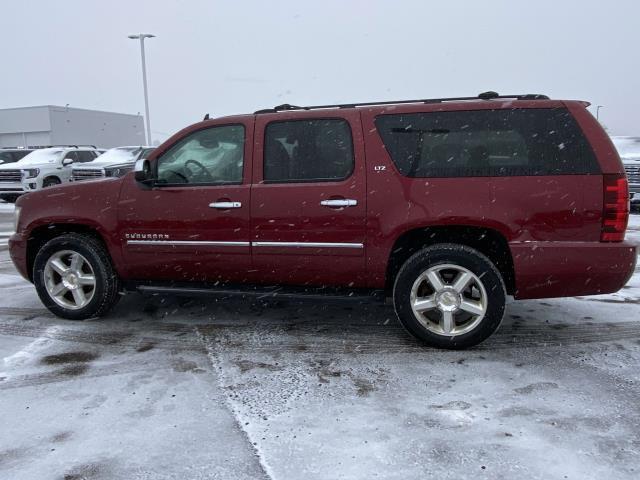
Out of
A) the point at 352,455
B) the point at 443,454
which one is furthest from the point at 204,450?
the point at 443,454

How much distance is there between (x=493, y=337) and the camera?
14.4 feet

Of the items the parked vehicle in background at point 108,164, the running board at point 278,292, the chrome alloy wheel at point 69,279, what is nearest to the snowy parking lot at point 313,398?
the chrome alloy wheel at point 69,279

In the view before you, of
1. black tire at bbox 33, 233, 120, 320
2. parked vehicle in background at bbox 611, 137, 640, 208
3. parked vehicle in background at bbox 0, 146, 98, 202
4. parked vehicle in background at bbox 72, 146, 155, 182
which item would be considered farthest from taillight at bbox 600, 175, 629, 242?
parked vehicle in background at bbox 0, 146, 98, 202

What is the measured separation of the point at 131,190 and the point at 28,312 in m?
1.85

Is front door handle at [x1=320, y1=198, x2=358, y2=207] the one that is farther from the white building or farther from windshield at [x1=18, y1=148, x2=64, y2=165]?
the white building

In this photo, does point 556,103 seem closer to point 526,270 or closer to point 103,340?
point 526,270

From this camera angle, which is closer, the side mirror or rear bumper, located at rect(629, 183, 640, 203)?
the side mirror

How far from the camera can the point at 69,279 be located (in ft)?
16.0

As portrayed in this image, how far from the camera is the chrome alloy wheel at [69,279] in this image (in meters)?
4.84

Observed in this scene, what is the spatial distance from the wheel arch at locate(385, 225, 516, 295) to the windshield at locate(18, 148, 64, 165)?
17.4 m

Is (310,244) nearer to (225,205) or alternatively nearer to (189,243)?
(225,205)

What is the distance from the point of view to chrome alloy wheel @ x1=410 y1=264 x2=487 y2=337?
3.97 m

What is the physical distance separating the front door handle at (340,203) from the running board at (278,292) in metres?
0.70

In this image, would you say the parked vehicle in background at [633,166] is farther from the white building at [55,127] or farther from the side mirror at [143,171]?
the white building at [55,127]
